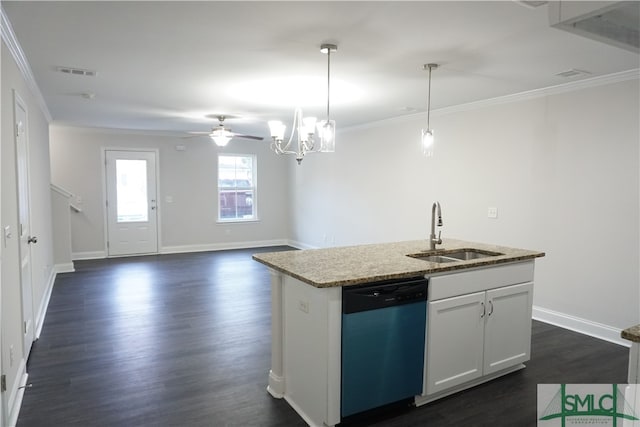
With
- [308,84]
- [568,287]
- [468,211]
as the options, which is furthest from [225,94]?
[568,287]

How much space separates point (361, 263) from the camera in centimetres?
269

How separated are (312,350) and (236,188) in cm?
691

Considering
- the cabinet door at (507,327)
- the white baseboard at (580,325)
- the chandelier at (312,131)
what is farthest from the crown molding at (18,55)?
the white baseboard at (580,325)

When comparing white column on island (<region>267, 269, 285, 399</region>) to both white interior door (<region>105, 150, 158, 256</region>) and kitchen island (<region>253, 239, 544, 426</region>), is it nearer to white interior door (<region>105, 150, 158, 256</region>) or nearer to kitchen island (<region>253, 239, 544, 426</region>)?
kitchen island (<region>253, 239, 544, 426</region>)

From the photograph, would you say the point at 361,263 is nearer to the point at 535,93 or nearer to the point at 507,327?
the point at 507,327

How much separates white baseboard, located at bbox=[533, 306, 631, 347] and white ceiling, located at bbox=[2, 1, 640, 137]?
2257 millimetres

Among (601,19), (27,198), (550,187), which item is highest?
(601,19)

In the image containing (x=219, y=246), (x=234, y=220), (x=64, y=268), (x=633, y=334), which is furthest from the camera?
(x=234, y=220)

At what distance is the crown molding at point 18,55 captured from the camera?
2475 mm

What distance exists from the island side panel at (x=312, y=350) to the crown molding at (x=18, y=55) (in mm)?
2275

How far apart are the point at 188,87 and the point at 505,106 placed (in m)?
3.37

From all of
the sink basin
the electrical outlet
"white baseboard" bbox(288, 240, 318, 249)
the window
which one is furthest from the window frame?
the electrical outlet

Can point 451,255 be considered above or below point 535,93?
below

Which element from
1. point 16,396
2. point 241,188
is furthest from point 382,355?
point 241,188
